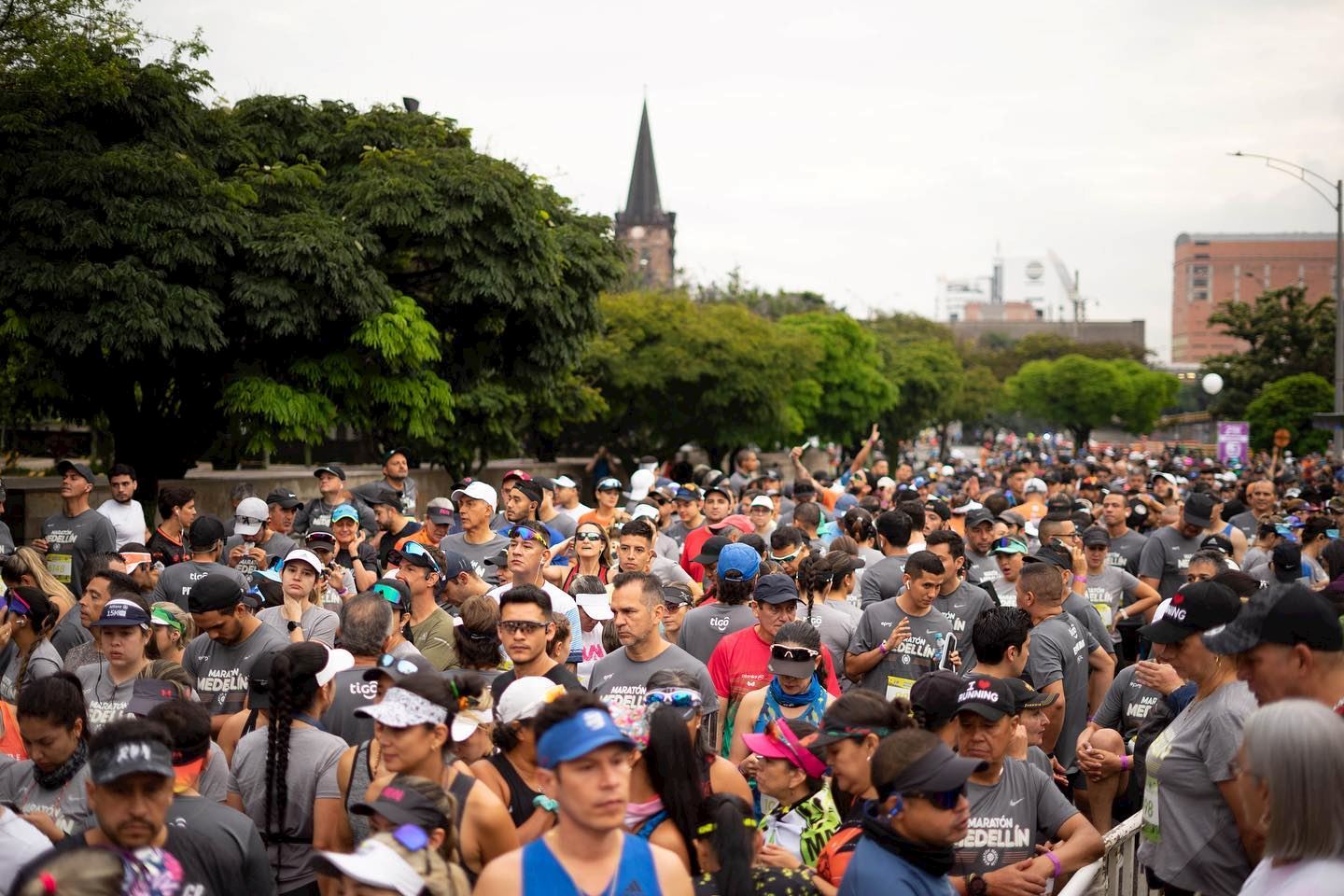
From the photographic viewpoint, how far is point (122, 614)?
6.07 meters

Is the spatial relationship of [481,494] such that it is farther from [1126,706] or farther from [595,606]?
[1126,706]

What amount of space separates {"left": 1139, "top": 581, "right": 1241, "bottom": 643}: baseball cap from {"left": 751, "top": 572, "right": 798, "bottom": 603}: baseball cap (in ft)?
6.95

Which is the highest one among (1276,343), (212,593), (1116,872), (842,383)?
(1276,343)

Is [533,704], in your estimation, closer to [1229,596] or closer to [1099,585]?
[1229,596]

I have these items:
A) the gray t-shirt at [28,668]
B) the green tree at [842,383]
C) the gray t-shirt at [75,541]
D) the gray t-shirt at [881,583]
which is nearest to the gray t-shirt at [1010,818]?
the gray t-shirt at [881,583]

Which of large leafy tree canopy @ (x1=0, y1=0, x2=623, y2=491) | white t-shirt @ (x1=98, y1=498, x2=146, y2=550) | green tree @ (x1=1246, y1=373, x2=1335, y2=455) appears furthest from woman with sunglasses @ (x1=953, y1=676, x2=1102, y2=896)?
green tree @ (x1=1246, y1=373, x2=1335, y2=455)

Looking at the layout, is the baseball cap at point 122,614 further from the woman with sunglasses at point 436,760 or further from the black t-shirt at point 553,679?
the woman with sunglasses at point 436,760

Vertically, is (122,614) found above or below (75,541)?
above

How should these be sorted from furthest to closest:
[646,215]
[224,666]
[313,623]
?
[646,215]
[313,623]
[224,666]

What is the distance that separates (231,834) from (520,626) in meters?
1.66

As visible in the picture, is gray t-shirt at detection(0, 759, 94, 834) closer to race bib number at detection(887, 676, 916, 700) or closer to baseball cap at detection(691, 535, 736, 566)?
race bib number at detection(887, 676, 916, 700)

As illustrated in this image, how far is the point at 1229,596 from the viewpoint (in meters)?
4.96

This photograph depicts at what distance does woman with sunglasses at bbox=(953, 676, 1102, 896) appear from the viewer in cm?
478

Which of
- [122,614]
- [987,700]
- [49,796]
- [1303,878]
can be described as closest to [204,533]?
[122,614]
